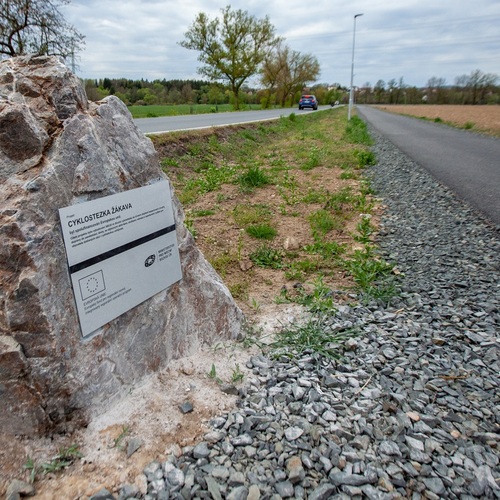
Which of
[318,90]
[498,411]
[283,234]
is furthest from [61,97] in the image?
[318,90]

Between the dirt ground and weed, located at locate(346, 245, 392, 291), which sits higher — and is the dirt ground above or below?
above

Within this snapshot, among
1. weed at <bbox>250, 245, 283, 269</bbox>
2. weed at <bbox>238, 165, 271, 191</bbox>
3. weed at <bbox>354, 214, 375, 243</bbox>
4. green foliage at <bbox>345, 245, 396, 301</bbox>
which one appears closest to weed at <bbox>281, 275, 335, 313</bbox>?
green foliage at <bbox>345, 245, 396, 301</bbox>

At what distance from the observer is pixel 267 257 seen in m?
5.21

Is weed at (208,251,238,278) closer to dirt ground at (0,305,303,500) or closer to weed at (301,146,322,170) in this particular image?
dirt ground at (0,305,303,500)

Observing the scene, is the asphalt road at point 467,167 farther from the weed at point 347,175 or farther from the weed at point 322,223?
the weed at point 322,223

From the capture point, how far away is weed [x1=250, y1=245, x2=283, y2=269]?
16.7 feet

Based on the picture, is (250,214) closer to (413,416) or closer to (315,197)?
(315,197)

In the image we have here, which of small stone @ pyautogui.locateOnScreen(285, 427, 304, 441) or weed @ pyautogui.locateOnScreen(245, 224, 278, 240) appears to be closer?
small stone @ pyautogui.locateOnScreen(285, 427, 304, 441)

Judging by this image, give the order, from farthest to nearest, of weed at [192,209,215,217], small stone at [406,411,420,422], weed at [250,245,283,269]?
weed at [192,209,215,217] < weed at [250,245,283,269] < small stone at [406,411,420,422]

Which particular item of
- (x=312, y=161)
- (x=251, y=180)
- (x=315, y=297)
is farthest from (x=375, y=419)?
(x=312, y=161)

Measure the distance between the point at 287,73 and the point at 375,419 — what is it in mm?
75939

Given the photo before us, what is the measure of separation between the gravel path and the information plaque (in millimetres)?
936

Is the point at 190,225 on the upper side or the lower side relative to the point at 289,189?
upper

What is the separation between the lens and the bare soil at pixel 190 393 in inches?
85.2
